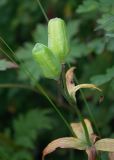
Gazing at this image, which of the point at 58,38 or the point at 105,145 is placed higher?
the point at 58,38

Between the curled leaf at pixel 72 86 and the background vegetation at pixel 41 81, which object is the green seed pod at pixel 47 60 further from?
the background vegetation at pixel 41 81

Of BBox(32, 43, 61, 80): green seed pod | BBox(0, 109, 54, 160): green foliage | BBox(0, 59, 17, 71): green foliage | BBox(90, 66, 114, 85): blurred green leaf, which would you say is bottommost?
BBox(0, 109, 54, 160): green foliage

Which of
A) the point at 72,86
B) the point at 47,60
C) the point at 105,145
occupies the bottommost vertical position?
the point at 105,145

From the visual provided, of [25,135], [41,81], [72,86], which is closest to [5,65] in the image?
[72,86]

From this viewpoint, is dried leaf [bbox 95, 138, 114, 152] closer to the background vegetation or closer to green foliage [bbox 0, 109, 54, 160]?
the background vegetation

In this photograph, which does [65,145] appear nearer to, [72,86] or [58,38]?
[72,86]

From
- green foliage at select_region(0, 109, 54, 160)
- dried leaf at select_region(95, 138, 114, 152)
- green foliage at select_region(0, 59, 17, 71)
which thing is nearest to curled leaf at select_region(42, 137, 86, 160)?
dried leaf at select_region(95, 138, 114, 152)

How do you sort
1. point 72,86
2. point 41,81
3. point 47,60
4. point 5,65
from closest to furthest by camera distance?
1. point 47,60
2. point 72,86
3. point 5,65
4. point 41,81
